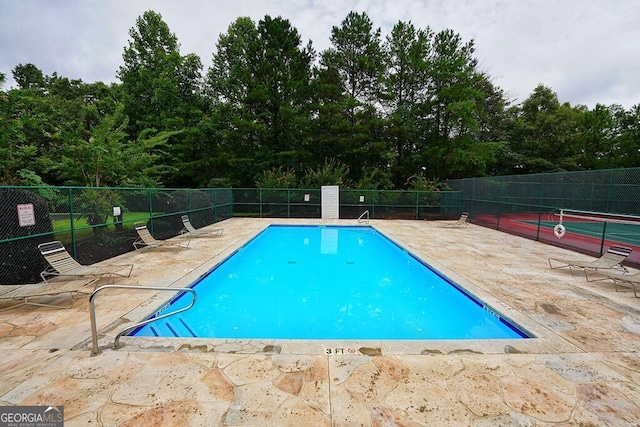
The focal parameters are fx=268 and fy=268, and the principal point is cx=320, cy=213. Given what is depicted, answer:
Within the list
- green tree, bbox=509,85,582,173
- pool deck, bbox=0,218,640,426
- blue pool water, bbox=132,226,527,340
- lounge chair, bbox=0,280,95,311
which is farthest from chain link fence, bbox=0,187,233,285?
green tree, bbox=509,85,582,173

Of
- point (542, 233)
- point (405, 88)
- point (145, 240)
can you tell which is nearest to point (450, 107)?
point (405, 88)

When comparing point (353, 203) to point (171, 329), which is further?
point (353, 203)

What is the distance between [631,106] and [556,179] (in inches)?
923

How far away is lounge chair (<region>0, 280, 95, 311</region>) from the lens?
12.2 feet

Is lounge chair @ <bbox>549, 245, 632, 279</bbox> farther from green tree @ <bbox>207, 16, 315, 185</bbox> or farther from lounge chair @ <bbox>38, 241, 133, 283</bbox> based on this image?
green tree @ <bbox>207, 16, 315, 185</bbox>

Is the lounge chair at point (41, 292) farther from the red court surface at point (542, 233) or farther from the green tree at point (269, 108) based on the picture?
the green tree at point (269, 108)

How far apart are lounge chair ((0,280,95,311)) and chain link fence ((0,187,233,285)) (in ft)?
2.58

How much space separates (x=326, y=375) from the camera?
2.45 metres

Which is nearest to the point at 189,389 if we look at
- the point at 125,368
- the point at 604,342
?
the point at 125,368

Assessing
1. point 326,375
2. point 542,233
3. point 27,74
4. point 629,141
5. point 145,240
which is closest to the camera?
point 326,375

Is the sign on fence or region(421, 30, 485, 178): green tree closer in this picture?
the sign on fence

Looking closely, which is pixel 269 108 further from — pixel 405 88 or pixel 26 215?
pixel 26 215
